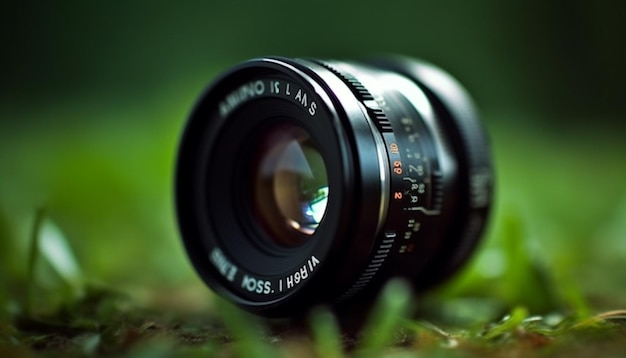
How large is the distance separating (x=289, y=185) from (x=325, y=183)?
11cm

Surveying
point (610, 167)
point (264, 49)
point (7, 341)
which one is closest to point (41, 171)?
point (7, 341)

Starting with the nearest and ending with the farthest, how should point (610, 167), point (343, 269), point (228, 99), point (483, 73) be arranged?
point (343, 269) → point (228, 99) → point (610, 167) → point (483, 73)

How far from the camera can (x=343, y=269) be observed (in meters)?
1.05

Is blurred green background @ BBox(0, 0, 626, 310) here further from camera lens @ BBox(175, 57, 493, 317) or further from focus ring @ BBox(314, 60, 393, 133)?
focus ring @ BBox(314, 60, 393, 133)

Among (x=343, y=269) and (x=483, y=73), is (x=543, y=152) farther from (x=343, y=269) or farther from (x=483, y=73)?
(x=343, y=269)

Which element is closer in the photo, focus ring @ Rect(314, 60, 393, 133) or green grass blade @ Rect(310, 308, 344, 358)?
green grass blade @ Rect(310, 308, 344, 358)

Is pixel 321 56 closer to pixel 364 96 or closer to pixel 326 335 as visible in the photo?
pixel 364 96

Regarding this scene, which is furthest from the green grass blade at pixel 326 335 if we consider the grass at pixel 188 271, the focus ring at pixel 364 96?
the focus ring at pixel 364 96

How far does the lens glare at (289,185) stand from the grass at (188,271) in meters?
0.13

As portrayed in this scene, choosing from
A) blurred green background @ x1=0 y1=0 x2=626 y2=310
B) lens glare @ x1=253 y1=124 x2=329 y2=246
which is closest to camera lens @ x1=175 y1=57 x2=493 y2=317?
lens glare @ x1=253 y1=124 x2=329 y2=246

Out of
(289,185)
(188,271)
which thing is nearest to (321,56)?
(188,271)

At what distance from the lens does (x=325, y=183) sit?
3.62ft

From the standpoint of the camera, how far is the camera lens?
104 centimetres

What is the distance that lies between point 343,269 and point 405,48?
8.79 feet
